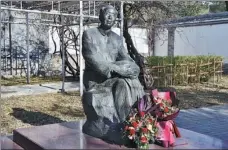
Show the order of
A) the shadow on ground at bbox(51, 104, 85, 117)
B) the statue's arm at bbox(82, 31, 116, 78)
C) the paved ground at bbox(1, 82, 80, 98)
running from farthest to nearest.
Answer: the paved ground at bbox(1, 82, 80, 98) → the shadow on ground at bbox(51, 104, 85, 117) → the statue's arm at bbox(82, 31, 116, 78)

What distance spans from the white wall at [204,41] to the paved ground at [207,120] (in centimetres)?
955

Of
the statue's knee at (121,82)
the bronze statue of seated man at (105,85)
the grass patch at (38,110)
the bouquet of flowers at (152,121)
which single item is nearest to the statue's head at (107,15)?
the bronze statue of seated man at (105,85)

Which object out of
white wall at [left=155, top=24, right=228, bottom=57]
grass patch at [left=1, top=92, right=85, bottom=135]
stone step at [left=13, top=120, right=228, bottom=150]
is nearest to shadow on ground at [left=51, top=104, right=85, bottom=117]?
grass patch at [left=1, top=92, right=85, bottom=135]

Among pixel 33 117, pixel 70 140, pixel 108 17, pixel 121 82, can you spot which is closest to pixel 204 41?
pixel 33 117

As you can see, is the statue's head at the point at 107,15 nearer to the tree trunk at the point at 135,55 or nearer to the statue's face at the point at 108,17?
the statue's face at the point at 108,17

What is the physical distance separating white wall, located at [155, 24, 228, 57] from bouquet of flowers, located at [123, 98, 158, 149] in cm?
1327

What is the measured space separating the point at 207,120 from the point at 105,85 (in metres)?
2.89

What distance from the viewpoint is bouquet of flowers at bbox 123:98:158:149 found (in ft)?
11.2

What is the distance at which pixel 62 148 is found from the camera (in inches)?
140

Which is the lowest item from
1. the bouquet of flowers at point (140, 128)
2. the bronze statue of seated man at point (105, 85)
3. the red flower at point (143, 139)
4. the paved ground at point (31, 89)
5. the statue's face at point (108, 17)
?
the paved ground at point (31, 89)

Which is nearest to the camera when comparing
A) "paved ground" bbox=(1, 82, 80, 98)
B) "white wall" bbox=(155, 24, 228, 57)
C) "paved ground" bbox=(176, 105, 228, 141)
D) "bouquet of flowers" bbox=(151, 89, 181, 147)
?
"bouquet of flowers" bbox=(151, 89, 181, 147)

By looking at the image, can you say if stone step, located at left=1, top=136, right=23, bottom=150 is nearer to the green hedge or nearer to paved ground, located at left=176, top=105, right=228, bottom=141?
paved ground, located at left=176, top=105, right=228, bottom=141

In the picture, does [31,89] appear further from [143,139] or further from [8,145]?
[143,139]

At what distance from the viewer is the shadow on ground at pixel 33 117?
6.15 meters
